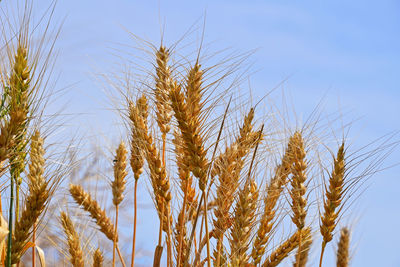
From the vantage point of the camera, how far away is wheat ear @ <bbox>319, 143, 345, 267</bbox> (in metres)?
2.41

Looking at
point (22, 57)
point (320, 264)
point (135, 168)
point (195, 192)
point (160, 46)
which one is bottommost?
point (320, 264)

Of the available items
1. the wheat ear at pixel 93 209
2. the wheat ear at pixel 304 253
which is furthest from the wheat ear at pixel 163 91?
the wheat ear at pixel 304 253

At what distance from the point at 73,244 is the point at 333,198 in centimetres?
134

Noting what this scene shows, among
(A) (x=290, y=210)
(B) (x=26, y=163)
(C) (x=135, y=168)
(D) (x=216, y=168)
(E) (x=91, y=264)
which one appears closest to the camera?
(B) (x=26, y=163)

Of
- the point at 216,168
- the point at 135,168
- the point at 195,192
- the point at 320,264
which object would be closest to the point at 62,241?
the point at 135,168

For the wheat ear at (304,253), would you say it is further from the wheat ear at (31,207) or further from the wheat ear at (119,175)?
the wheat ear at (31,207)

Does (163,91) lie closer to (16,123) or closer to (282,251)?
(16,123)

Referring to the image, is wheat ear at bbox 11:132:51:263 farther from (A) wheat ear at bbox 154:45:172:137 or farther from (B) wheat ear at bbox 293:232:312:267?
(B) wheat ear at bbox 293:232:312:267

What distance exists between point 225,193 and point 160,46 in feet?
2.61

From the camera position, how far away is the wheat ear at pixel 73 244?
280cm

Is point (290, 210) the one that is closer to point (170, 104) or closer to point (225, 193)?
point (225, 193)

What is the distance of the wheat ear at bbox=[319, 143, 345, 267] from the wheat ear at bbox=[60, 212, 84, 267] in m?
1.24

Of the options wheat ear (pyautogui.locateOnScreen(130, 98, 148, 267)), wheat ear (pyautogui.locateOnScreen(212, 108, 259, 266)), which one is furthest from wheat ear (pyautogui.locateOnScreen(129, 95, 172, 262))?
wheat ear (pyautogui.locateOnScreen(212, 108, 259, 266))

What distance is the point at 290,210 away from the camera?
8.17 feet
